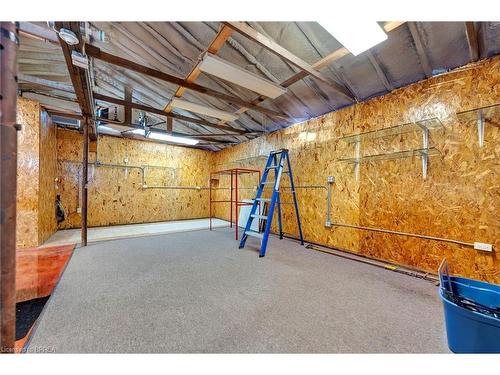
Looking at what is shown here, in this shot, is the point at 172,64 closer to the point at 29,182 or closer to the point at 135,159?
the point at 29,182

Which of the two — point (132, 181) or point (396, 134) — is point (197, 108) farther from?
point (132, 181)

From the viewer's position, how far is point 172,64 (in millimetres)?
2914

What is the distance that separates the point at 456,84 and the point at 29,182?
6.10 m

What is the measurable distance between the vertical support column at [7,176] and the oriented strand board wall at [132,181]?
5208mm

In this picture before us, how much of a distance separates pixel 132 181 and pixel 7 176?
5402 millimetres

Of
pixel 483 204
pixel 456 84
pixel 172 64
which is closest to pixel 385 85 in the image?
pixel 456 84

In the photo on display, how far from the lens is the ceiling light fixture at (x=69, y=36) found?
1562 mm

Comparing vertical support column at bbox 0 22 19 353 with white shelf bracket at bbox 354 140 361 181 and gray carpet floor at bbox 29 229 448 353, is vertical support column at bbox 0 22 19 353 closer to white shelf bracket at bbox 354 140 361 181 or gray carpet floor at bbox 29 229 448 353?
gray carpet floor at bbox 29 229 448 353

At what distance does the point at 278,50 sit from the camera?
207cm

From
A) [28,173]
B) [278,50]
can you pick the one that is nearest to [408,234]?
[278,50]

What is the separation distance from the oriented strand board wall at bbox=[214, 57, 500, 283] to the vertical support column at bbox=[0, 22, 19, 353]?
3.49m

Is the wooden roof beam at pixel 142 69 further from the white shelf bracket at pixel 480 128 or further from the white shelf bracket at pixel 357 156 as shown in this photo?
the white shelf bracket at pixel 480 128

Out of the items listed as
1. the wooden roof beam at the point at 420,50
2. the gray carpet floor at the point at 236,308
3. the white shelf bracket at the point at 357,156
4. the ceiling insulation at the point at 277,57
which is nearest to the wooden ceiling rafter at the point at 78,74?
the ceiling insulation at the point at 277,57

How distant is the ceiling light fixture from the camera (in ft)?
5.13
